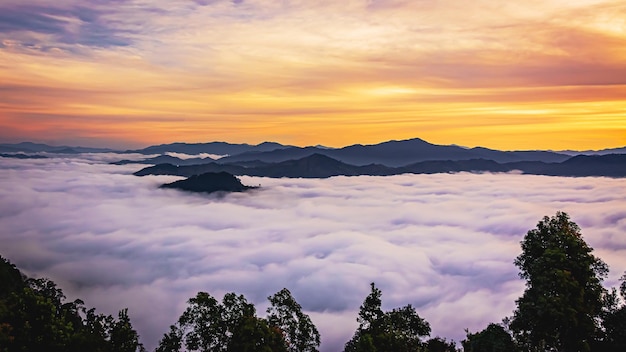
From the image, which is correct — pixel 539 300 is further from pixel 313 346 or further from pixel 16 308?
pixel 16 308

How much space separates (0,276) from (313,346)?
7275 cm

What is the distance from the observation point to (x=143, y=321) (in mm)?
193250

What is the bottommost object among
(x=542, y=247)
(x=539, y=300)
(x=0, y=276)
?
(x=0, y=276)

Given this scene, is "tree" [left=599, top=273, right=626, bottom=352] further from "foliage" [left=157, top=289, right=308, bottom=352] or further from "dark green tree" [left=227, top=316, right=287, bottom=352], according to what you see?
"dark green tree" [left=227, top=316, right=287, bottom=352]

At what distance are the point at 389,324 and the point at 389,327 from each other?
0.55m

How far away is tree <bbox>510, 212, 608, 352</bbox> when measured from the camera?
38.1 m

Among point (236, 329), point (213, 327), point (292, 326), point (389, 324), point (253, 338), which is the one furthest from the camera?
point (292, 326)

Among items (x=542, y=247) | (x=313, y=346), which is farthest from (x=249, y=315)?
(x=542, y=247)

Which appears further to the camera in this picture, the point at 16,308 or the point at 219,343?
the point at 219,343

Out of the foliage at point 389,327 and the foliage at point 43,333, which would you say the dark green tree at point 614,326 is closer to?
the foliage at point 389,327

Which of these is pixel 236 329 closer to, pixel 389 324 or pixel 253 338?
pixel 253 338

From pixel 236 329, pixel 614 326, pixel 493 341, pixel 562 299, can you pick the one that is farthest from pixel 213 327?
pixel 614 326

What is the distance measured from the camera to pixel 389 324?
40.6m

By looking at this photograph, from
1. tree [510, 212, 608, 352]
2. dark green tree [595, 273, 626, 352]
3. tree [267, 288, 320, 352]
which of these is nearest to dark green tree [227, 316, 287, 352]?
tree [267, 288, 320, 352]
